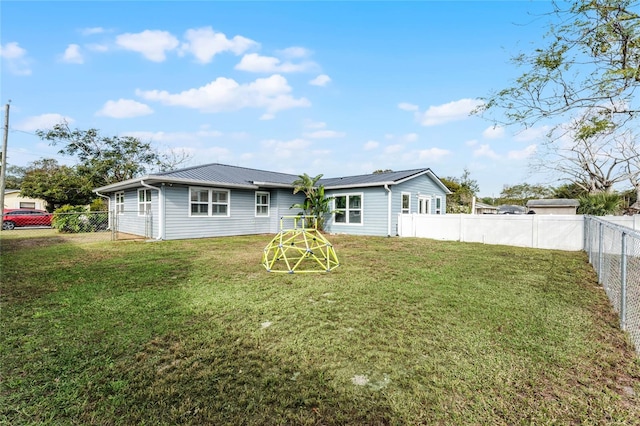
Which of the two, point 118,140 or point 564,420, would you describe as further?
point 118,140

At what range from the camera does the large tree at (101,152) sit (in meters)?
25.2

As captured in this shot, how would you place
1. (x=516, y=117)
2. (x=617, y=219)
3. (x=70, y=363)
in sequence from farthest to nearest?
(x=617, y=219) → (x=516, y=117) → (x=70, y=363)

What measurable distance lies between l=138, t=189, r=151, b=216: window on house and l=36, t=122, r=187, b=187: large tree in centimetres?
1631

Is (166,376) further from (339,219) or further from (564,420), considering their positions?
(339,219)

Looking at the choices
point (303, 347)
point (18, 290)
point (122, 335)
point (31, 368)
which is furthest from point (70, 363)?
point (18, 290)

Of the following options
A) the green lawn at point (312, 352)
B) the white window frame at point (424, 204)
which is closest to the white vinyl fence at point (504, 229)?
the white window frame at point (424, 204)

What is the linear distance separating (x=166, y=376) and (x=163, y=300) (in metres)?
2.20

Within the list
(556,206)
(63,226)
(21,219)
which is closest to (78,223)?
(63,226)

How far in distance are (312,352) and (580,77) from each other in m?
7.30

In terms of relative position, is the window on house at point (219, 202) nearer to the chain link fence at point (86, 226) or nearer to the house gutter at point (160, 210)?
the house gutter at point (160, 210)

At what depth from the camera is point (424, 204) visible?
16203mm

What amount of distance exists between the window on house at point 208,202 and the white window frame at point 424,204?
1002 centimetres

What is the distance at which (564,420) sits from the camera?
6.29ft

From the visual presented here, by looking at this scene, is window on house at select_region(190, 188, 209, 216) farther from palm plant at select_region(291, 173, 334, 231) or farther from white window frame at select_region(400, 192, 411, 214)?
white window frame at select_region(400, 192, 411, 214)
